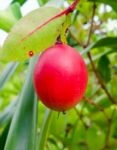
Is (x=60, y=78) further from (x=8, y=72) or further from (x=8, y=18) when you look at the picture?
(x=8, y=72)

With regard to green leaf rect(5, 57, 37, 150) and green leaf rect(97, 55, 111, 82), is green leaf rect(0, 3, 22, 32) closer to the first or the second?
green leaf rect(5, 57, 37, 150)

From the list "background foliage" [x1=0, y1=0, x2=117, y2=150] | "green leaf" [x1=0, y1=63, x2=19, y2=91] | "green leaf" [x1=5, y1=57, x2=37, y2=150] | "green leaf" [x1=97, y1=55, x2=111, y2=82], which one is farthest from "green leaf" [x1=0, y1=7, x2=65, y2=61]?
"green leaf" [x1=97, y1=55, x2=111, y2=82]

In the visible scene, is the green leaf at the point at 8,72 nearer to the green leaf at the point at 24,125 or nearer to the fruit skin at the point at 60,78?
the green leaf at the point at 24,125

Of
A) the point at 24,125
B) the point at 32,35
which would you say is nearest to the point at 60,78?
the point at 32,35

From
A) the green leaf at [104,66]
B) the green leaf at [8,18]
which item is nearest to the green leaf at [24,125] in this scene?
the green leaf at [8,18]

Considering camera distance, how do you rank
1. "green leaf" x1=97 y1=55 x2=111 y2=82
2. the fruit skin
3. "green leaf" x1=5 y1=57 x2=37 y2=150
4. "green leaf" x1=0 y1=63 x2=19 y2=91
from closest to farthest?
the fruit skin → "green leaf" x1=5 y1=57 x2=37 y2=150 → "green leaf" x1=0 y1=63 x2=19 y2=91 → "green leaf" x1=97 y1=55 x2=111 y2=82

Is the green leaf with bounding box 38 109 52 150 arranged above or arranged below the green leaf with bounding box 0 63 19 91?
below

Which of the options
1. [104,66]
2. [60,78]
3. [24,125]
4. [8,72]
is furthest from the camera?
[104,66]

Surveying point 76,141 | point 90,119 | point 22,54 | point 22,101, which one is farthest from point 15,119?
point 90,119
